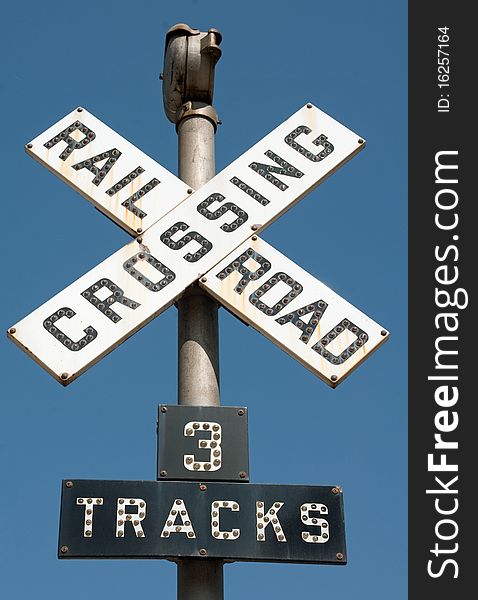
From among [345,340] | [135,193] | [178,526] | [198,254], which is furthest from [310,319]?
[178,526]

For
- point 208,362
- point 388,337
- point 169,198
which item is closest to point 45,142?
point 169,198

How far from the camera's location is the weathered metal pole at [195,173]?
5922mm

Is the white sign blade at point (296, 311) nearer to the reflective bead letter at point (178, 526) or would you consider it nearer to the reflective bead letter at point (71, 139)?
the reflective bead letter at point (178, 526)

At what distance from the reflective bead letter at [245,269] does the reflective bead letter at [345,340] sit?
0.57m

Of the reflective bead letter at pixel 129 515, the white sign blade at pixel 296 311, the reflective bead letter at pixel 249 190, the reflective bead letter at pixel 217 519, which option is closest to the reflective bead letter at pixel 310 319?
the white sign blade at pixel 296 311

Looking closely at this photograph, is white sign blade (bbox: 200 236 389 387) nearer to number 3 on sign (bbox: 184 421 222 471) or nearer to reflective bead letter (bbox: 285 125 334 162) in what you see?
number 3 on sign (bbox: 184 421 222 471)

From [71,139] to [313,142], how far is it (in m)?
1.64

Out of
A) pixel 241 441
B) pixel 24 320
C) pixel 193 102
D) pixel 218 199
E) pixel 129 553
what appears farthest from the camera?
pixel 193 102

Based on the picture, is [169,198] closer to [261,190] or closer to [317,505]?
[261,190]

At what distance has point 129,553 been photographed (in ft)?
19.2

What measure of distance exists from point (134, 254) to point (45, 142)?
4.00 ft

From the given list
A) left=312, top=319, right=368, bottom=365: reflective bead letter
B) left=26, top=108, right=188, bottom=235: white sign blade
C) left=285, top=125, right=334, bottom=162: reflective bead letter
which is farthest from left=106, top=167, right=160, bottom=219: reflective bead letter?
left=312, top=319, right=368, bottom=365: reflective bead letter

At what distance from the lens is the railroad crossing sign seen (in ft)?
22.4

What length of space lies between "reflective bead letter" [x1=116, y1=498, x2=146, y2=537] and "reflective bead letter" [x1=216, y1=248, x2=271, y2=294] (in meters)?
1.59
